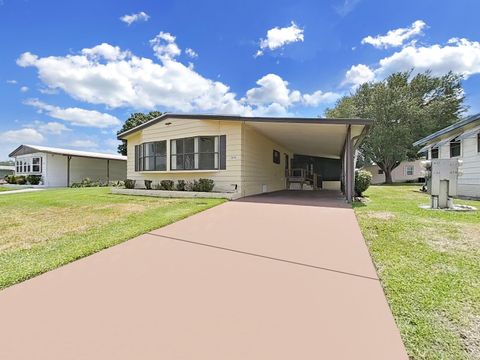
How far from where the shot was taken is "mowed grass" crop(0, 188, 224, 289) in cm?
334

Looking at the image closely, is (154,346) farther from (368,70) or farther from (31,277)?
(368,70)

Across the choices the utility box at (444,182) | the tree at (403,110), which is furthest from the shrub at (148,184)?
the tree at (403,110)

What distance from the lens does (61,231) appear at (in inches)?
199

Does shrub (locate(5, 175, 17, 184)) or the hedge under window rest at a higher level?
the hedge under window

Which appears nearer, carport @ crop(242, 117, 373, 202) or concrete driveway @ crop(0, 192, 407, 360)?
concrete driveway @ crop(0, 192, 407, 360)

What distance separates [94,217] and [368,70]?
99.3 feet

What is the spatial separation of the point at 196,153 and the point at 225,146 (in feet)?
4.75

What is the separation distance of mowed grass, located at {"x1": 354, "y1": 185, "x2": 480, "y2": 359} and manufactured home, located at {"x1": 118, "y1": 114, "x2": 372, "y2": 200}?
4.35m

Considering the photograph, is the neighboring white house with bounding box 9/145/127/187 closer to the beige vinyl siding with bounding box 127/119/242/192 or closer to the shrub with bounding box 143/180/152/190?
the shrub with bounding box 143/180/152/190

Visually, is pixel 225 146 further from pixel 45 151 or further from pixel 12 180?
pixel 12 180

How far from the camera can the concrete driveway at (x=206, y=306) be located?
176cm

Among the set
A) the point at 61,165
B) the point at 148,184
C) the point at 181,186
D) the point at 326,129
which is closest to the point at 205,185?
the point at 181,186

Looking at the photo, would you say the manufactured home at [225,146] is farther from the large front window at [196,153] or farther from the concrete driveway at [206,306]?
the concrete driveway at [206,306]

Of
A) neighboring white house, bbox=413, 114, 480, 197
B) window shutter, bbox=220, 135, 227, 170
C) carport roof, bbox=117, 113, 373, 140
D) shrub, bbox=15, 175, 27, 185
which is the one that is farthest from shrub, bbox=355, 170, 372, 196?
shrub, bbox=15, 175, 27, 185
